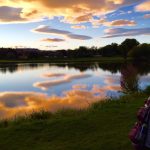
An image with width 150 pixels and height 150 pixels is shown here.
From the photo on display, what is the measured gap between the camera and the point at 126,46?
11856 centimetres

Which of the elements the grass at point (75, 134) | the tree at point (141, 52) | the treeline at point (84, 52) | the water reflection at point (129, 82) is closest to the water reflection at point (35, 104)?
the water reflection at point (129, 82)

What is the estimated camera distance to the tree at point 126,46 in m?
117

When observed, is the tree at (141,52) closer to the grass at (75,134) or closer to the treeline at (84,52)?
the treeline at (84,52)

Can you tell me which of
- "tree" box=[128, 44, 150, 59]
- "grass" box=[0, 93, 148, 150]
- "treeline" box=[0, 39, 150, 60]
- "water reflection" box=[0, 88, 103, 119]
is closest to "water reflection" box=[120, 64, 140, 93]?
"water reflection" box=[0, 88, 103, 119]

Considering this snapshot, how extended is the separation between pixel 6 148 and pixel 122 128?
3.08 m

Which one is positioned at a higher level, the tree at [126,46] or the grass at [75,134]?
the tree at [126,46]

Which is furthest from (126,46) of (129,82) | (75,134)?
(75,134)

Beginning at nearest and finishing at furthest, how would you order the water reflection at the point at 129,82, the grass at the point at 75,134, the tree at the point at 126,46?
the grass at the point at 75,134, the water reflection at the point at 129,82, the tree at the point at 126,46

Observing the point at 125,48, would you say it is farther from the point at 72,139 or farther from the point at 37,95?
the point at 72,139

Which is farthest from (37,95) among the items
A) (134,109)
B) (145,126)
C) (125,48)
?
(125,48)

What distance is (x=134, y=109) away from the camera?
1190 centimetres

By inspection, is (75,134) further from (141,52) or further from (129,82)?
(141,52)

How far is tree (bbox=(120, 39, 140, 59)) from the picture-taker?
383 ft

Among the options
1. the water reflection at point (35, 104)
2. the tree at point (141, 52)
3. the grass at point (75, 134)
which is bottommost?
the water reflection at point (35, 104)
